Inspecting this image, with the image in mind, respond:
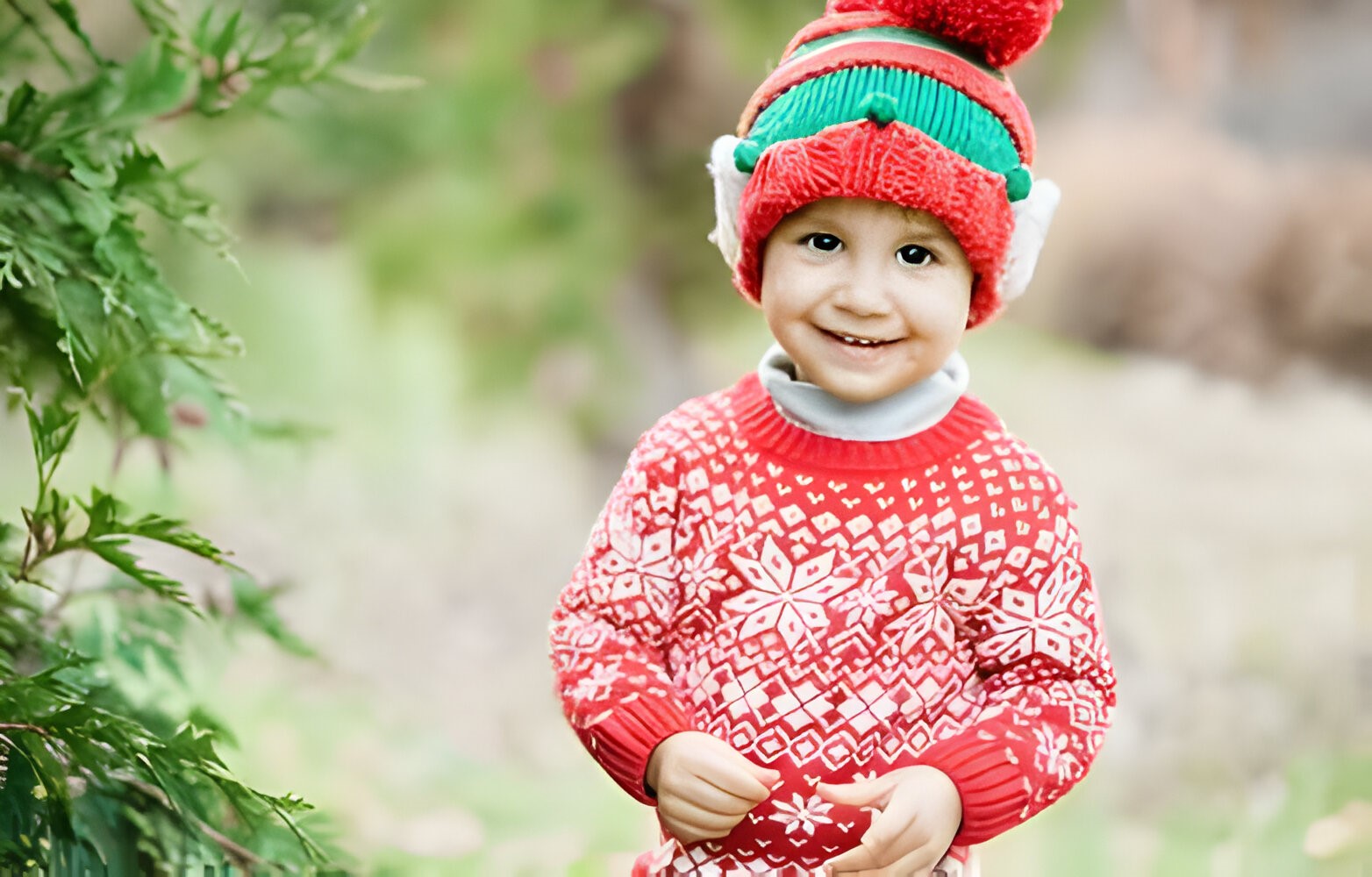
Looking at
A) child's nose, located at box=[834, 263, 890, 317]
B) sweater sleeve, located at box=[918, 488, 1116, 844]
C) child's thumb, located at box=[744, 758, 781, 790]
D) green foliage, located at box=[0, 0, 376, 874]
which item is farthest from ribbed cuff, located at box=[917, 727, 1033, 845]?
green foliage, located at box=[0, 0, 376, 874]

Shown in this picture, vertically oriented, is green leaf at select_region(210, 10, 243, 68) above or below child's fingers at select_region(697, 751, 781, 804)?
above

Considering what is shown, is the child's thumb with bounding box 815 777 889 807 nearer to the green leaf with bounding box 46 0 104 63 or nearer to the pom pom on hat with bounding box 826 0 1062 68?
the pom pom on hat with bounding box 826 0 1062 68

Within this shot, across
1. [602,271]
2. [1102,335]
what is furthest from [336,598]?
[1102,335]

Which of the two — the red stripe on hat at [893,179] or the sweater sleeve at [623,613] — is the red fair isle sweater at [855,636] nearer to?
the sweater sleeve at [623,613]

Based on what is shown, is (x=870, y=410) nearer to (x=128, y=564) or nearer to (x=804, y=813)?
(x=804, y=813)

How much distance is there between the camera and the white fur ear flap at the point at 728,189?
122 centimetres

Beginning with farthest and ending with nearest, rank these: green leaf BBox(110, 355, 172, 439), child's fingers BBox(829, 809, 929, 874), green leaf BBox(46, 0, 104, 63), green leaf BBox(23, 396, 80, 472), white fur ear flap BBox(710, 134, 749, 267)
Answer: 1. green leaf BBox(110, 355, 172, 439)
2. green leaf BBox(46, 0, 104, 63)
3. green leaf BBox(23, 396, 80, 472)
4. white fur ear flap BBox(710, 134, 749, 267)
5. child's fingers BBox(829, 809, 929, 874)

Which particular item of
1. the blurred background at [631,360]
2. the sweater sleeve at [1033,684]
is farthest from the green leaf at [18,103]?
the sweater sleeve at [1033,684]

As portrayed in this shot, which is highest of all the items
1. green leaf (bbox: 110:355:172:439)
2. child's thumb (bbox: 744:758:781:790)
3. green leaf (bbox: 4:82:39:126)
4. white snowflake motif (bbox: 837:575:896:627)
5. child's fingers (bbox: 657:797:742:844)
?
green leaf (bbox: 4:82:39:126)

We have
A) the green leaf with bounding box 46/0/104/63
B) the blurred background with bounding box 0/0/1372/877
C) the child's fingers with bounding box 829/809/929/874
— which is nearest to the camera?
the child's fingers with bounding box 829/809/929/874

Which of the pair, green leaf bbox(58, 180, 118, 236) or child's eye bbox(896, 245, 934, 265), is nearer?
child's eye bbox(896, 245, 934, 265)

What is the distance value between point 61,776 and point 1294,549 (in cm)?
181

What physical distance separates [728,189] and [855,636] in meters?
0.36

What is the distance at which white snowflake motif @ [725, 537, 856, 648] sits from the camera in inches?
46.4
